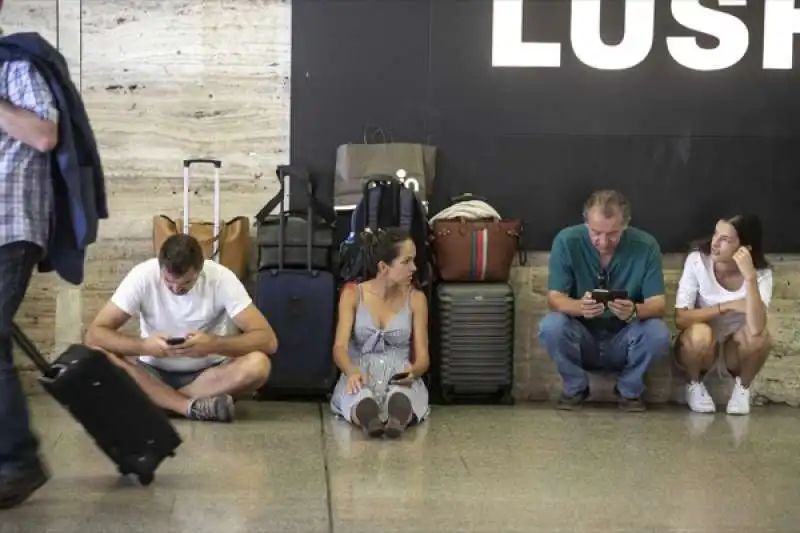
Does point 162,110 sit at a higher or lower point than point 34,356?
higher

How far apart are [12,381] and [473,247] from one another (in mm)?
2652

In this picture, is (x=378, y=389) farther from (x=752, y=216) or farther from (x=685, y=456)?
(x=752, y=216)

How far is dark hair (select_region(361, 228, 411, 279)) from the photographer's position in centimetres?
491

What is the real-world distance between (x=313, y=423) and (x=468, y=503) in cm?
140

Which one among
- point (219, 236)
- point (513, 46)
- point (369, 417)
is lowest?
point (369, 417)

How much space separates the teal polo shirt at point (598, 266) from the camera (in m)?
5.36

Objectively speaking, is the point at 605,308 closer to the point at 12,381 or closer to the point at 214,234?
the point at 214,234

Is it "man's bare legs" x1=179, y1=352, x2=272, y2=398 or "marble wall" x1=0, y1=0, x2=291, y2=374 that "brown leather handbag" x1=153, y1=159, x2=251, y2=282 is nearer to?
"marble wall" x1=0, y1=0, x2=291, y2=374

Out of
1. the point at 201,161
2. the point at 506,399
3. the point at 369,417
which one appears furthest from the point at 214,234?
the point at 506,399

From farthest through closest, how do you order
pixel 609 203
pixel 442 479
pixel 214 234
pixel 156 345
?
pixel 214 234, pixel 609 203, pixel 156 345, pixel 442 479

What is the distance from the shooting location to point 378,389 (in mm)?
4824

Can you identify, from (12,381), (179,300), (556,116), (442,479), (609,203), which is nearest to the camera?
(12,381)

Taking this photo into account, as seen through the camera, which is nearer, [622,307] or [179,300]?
[179,300]

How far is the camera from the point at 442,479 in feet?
12.9
